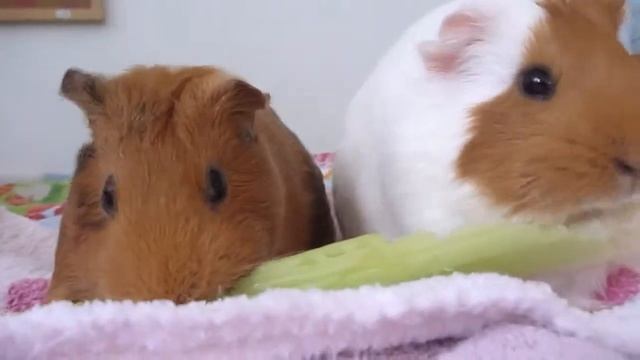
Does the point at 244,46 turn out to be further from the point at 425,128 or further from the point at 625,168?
the point at 625,168

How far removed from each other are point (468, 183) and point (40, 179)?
1541 millimetres

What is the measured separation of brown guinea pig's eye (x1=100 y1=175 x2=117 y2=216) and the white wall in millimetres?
1375

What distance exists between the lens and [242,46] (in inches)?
81.6

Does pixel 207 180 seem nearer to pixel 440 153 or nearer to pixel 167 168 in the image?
pixel 167 168

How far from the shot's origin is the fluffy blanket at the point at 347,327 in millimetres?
574

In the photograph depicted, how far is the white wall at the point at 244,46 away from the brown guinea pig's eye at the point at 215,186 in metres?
1.38

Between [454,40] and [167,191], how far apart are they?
281 millimetres

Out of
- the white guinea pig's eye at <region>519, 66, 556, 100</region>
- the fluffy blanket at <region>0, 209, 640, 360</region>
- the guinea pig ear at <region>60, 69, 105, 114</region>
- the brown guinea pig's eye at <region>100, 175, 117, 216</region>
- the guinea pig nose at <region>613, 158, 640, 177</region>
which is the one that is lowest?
the fluffy blanket at <region>0, 209, 640, 360</region>

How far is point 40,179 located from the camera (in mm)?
2080

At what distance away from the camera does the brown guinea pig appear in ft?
2.14

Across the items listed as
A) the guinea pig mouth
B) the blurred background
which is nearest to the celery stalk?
the guinea pig mouth

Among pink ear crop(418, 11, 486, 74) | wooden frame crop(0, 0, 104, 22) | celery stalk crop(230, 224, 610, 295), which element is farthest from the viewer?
wooden frame crop(0, 0, 104, 22)

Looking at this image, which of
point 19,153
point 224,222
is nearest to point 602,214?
point 224,222

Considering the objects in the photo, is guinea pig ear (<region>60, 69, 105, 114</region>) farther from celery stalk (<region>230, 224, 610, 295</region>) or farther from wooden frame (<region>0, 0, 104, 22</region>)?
wooden frame (<region>0, 0, 104, 22</region>)
